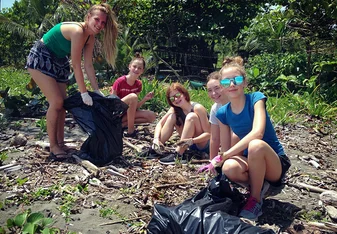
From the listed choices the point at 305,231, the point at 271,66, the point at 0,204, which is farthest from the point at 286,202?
the point at 271,66

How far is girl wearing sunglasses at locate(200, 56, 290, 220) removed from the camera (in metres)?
3.17

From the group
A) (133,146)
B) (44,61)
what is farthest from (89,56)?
(133,146)

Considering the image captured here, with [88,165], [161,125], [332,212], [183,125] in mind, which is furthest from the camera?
[161,125]

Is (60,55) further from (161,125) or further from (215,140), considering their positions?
(215,140)

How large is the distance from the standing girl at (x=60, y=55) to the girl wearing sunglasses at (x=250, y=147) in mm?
1661

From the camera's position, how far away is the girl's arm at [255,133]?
125 inches

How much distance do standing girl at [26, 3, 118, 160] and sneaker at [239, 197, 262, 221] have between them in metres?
2.10

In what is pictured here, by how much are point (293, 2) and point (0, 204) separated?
23.6 ft

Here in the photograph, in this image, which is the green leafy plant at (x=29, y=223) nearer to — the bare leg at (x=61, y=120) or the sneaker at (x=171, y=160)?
the sneaker at (x=171, y=160)

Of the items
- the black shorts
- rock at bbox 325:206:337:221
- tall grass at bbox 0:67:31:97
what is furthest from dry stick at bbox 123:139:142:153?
tall grass at bbox 0:67:31:97

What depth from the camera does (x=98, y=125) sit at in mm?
4500

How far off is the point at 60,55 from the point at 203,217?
2.63m

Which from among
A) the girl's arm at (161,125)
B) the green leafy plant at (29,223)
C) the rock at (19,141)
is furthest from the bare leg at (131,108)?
the green leafy plant at (29,223)

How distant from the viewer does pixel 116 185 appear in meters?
3.85
